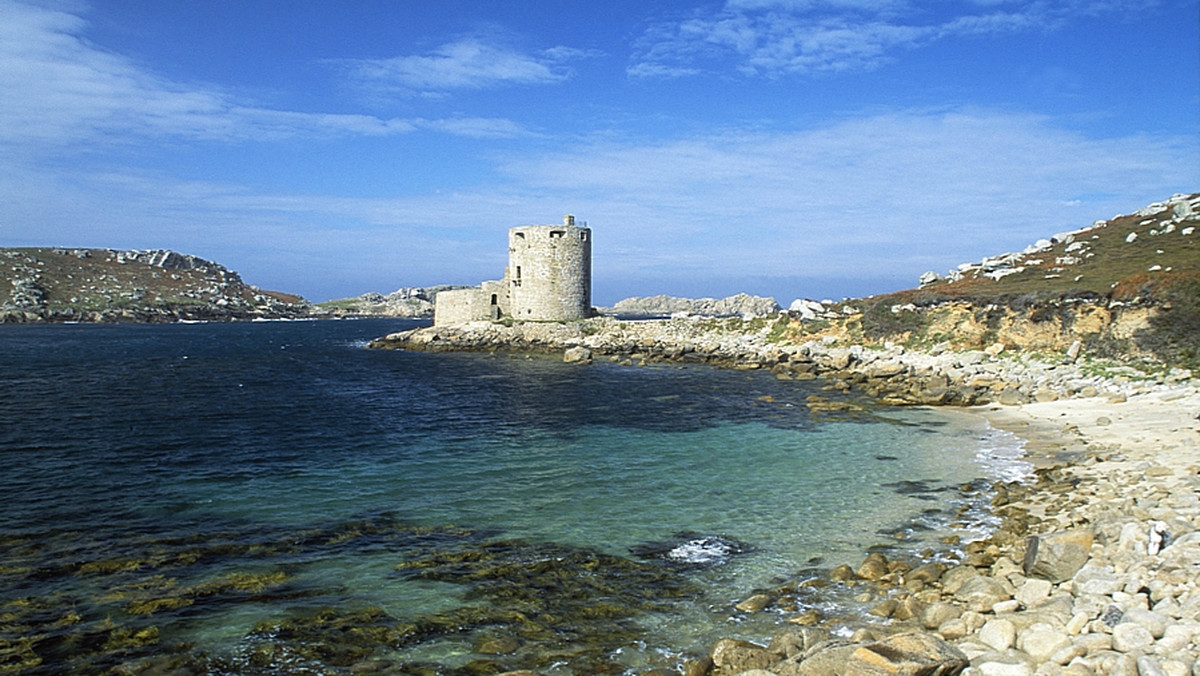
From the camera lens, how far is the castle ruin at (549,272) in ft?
154

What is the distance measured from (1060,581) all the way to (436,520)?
8.72 meters

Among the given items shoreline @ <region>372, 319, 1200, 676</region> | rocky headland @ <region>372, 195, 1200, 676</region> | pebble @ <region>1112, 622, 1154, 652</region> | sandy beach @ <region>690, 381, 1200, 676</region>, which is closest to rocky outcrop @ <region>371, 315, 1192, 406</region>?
rocky headland @ <region>372, 195, 1200, 676</region>

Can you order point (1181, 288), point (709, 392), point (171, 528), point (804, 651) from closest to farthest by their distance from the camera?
point (804, 651), point (171, 528), point (1181, 288), point (709, 392)

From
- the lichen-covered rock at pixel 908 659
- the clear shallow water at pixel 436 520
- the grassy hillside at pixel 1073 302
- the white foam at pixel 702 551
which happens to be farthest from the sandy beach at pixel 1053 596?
the grassy hillside at pixel 1073 302

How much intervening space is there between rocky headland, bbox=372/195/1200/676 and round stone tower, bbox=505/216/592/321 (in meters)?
2.87

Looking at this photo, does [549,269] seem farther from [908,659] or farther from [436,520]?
[908,659]

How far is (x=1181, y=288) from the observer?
2423 cm

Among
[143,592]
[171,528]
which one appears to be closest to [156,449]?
[171,528]

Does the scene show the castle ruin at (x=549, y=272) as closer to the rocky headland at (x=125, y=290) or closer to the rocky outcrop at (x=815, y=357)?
the rocky outcrop at (x=815, y=357)

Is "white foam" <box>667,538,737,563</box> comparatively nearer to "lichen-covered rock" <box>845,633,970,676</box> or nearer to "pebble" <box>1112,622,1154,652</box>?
"lichen-covered rock" <box>845,633,970,676</box>

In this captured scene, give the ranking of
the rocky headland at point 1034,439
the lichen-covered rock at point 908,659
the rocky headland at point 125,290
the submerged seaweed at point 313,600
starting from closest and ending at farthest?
1. the lichen-covered rock at point 908,659
2. the rocky headland at point 1034,439
3. the submerged seaweed at point 313,600
4. the rocky headland at point 125,290

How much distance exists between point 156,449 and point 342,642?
13063 mm

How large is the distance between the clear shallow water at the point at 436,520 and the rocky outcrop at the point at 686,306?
3759 inches

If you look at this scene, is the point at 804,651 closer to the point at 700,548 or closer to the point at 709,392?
the point at 700,548
